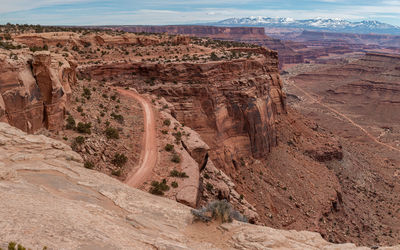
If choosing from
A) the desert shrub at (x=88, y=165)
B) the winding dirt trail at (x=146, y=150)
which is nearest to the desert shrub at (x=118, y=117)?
the winding dirt trail at (x=146, y=150)

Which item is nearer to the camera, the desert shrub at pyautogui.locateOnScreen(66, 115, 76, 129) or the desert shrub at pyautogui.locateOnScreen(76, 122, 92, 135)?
the desert shrub at pyautogui.locateOnScreen(66, 115, 76, 129)

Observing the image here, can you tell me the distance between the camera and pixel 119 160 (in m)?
18.0

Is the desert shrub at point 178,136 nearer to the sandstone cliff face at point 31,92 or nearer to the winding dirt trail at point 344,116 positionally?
the sandstone cliff face at point 31,92

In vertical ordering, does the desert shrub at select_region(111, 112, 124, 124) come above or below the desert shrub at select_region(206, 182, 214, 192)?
above

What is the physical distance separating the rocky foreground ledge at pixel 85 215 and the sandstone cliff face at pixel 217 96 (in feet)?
53.0

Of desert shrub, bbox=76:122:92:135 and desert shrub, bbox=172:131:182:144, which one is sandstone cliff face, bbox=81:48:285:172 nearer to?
desert shrub, bbox=172:131:182:144

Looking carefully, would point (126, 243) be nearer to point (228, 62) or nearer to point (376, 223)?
point (228, 62)

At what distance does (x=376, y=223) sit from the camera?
3272 cm

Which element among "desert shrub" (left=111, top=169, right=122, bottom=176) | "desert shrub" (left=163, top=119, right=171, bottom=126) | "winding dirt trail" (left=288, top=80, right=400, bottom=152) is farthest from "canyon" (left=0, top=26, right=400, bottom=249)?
"winding dirt trail" (left=288, top=80, right=400, bottom=152)

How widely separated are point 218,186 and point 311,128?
2857 centimetres

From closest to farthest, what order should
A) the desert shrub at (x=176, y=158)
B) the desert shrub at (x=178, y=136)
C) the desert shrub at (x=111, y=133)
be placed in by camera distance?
the desert shrub at (x=176, y=158) < the desert shrub at (x=111, y=133) < the desert shrub at (x=178, y=136)

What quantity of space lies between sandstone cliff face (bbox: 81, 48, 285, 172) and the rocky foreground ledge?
16.2 m

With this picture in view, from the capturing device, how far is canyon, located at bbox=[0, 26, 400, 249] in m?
15.2

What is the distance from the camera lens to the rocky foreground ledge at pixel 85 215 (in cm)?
825
